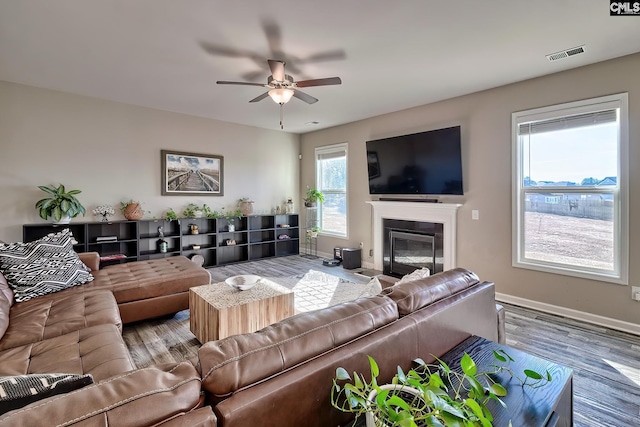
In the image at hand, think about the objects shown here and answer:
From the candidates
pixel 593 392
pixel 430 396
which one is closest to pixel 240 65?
pixel 430 396

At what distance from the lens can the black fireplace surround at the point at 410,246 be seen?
4660mm

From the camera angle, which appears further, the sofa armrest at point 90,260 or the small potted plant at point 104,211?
the small potted plant at point 104,211

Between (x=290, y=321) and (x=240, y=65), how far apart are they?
3.08 m

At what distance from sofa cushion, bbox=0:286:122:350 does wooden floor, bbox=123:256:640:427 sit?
0.53 metres

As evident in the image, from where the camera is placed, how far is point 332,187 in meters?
6.48

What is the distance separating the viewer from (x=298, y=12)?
2.44 m

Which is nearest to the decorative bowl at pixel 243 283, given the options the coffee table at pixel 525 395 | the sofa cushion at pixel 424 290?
the sofa cushion at pixel 424 290

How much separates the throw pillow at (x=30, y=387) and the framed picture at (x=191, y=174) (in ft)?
16.1

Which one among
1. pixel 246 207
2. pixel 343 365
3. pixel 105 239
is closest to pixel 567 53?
pixel 343 365

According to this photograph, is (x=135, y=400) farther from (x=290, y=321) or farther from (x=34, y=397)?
(x=290, y=321)

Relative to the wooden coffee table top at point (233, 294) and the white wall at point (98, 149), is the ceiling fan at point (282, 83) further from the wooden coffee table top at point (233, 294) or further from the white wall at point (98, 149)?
the white wall at point (98, 149)

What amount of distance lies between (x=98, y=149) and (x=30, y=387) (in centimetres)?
486

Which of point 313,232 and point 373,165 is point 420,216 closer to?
point 373,165

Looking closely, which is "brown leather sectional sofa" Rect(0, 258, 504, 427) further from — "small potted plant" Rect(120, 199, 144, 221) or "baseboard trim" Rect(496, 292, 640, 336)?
"small potted plant" Rect(120, 199, 144, 221)
